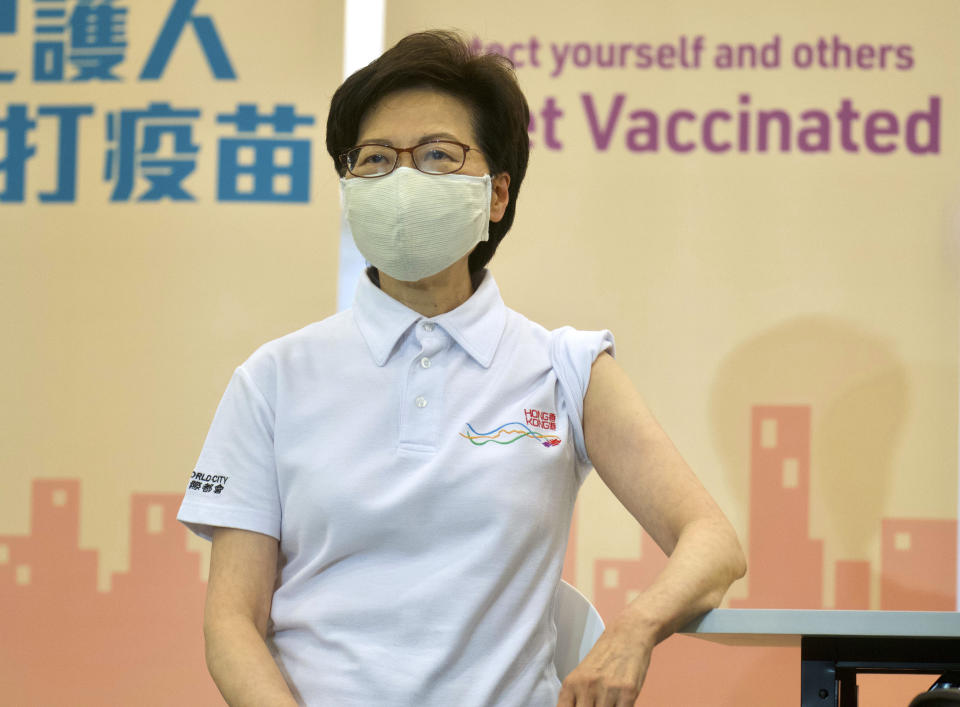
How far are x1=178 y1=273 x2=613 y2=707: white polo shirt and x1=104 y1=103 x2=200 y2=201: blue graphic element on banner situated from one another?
5.28 feet

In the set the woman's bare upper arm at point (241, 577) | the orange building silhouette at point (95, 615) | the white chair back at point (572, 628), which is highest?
the woman's bare upper arm at point (241, 577)

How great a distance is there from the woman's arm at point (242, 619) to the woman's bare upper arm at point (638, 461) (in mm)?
448

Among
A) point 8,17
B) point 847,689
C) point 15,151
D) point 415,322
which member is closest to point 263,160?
point 15,151

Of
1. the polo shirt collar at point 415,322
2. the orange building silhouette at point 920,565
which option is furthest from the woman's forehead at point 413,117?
the orange building silhouette at point 920,565

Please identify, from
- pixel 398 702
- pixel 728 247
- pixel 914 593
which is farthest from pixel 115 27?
pixel 914 593

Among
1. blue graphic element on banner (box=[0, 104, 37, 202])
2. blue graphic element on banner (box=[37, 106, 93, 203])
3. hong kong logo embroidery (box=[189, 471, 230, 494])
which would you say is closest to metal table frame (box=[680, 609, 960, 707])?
hong kong logo embroidery (box=[189, 471, 230, 494])

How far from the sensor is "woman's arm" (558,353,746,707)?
1.14m

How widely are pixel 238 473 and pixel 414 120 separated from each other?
53cm

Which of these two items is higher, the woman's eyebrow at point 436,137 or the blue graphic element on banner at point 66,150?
the blue graphic element on banner at point 66,150

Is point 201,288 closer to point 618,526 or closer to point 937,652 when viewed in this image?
point 618,526

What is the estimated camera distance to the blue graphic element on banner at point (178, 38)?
2.91 m

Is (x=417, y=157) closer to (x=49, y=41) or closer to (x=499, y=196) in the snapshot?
(x=499, y=196)

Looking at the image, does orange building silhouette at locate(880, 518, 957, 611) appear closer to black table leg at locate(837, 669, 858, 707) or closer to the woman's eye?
black table leg at locate(837, 669, 858, 707)

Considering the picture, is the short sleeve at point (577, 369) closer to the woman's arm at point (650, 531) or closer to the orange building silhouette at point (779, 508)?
the woman's arm at point (650, 531)
